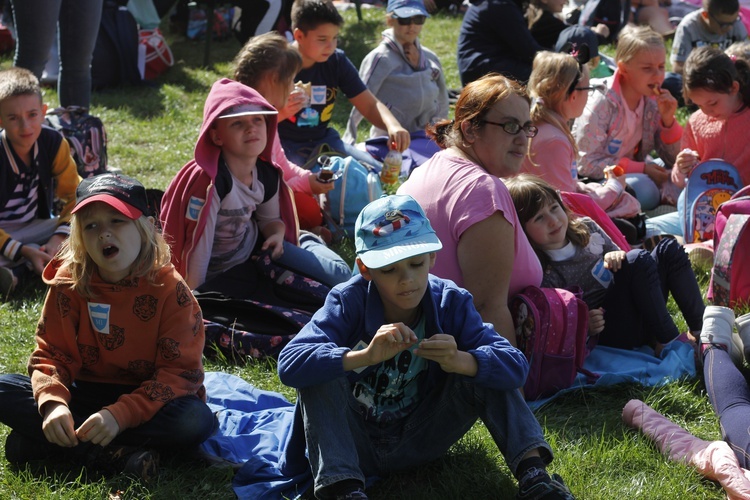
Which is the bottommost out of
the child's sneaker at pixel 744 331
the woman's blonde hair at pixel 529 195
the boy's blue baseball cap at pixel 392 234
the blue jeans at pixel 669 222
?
the blue jeans at pixel 669 222

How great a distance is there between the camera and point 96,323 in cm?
318

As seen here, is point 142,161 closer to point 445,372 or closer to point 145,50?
point 145,50

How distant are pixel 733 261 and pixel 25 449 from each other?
3.17m

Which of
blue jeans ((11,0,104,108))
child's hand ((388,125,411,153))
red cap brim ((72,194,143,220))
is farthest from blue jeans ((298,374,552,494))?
blue jeans ((11,0,104,108))

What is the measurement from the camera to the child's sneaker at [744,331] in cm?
365

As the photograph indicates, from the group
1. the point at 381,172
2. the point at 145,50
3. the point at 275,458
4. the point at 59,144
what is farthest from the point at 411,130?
the point at 275,458

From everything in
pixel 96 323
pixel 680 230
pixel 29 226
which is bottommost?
pixel 680 230

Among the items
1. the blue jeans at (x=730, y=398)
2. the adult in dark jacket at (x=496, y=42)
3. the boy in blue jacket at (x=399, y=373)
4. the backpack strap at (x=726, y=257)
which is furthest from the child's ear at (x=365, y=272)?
the adult in dark jacket at (x=496, y=42)

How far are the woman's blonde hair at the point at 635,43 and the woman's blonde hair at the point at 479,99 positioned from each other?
2369 mm

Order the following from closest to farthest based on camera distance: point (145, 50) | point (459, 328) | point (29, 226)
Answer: point (459, 328)
point (29, 226)
point (145, 50)

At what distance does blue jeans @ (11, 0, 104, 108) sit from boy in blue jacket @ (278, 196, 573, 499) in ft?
11.7

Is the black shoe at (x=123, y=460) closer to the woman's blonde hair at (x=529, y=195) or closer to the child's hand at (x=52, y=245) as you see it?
the woman's blonde hair at (x=529, y=195)

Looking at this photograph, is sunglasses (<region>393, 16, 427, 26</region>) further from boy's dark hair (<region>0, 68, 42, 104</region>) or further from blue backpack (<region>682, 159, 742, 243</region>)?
boy's dark hair (<region>0, 68, 42, 104</region>)

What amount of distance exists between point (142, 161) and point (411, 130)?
78.2 inches
